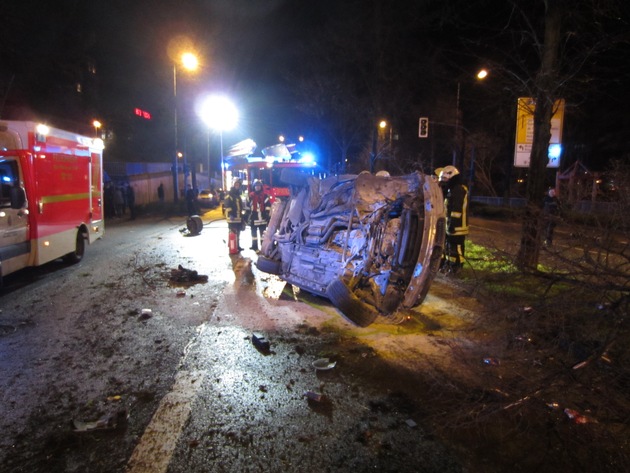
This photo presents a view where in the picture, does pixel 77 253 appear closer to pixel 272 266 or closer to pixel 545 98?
pixel 272 266

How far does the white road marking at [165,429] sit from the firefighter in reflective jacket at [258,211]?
722cm

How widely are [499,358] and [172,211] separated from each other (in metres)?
22.8

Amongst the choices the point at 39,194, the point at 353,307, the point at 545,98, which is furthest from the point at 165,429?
the point at 545,98

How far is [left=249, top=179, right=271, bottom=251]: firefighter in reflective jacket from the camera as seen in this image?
36.8 feet

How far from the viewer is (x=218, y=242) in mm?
12758

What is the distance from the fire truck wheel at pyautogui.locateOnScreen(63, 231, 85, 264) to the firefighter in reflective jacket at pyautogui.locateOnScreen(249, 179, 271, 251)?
4051 millimetres

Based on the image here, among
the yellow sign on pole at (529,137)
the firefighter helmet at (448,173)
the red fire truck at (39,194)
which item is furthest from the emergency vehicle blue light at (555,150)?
the red fire truck at (39,194)

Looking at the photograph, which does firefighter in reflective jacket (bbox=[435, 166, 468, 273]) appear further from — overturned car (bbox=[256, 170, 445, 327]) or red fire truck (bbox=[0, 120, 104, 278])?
red fire truck (bbox=[0, 120, 104, 278])

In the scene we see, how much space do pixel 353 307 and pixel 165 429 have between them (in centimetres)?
240

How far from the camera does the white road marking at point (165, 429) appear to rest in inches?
113

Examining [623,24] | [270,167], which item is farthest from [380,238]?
[270,167]

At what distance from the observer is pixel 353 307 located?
490 cm

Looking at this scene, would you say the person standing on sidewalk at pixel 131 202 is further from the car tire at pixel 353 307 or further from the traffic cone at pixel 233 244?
the car tire at pixel 353 307

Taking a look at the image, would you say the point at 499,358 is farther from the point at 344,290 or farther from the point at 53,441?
the point at 53,441
